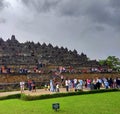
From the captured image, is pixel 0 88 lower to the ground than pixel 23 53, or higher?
lower

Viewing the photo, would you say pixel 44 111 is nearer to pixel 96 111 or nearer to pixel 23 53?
pixel 96 111

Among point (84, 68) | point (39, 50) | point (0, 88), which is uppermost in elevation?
point (39, 50)

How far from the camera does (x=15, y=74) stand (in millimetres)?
34125

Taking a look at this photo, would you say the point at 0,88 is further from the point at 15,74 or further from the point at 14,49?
the point at 14,49

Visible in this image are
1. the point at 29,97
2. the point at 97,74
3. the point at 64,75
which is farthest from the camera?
the point at 97,74

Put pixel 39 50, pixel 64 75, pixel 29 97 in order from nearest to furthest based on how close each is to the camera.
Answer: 1. pixel 29 97
2. pixel 64 75
3. pixel 39 50

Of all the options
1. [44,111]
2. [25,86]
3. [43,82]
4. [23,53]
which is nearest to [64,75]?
[43,82]

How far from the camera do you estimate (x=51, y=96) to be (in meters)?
24.7

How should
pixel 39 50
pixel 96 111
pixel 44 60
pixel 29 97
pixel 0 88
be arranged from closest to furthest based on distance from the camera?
pixel 96 111, pixel 29 97, pixel 0 88, pixel 44 60, pixel 39 50

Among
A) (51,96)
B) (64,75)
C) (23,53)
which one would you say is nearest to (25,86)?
(64,75)

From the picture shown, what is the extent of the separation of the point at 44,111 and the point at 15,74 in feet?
58.9

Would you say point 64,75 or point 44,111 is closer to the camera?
point 44,111

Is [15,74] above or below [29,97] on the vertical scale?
above

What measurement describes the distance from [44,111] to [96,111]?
2466 mm
